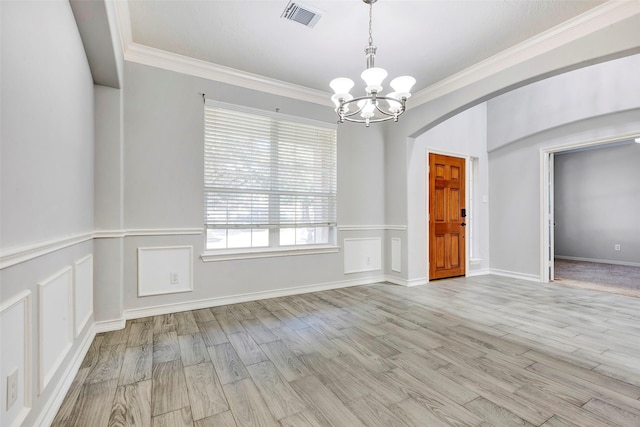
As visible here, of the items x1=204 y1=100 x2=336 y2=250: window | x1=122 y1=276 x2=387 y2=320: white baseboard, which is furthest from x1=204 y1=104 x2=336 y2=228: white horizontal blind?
x1=122 y1=276 x2=387 y2=320: white baseboard

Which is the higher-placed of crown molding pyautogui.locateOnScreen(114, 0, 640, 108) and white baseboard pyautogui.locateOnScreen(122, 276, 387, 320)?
crown molding pyautogui.locateOnScreen(114, 0, 640, 108)

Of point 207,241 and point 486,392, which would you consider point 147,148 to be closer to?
point 207,241

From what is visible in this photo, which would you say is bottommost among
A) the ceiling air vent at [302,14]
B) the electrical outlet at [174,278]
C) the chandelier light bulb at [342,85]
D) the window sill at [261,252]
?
the electrical outlet at [174,278]

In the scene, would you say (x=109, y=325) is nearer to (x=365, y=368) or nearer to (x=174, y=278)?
(x=174, y=278)

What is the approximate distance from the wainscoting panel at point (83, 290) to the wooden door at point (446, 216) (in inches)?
174

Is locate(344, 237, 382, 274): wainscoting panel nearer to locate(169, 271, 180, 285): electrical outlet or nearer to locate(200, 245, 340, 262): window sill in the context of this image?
locate(200, 245, 340, 262): window sill

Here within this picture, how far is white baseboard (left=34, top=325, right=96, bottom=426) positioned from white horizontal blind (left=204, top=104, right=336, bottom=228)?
5.22 feet

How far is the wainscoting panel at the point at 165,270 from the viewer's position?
306 cm

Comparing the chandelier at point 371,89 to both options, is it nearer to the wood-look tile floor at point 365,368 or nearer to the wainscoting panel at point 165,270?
the wood-look tile floor at point 365,368

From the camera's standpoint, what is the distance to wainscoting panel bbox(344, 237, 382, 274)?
4.45 m

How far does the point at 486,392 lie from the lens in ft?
5.84

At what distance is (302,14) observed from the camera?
2523mm

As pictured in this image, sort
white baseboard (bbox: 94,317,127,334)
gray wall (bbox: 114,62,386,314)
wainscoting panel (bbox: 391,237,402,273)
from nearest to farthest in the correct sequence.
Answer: white baseboard (bbox: 94,317,127,334) → gray wall (bbox: 114,62,386,314) → wainscoting panel (bbox: 391,237,402,273)

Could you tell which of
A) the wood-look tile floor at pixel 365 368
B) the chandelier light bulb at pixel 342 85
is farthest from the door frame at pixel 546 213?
the chandelier light bulb at pixel 342 85
